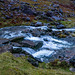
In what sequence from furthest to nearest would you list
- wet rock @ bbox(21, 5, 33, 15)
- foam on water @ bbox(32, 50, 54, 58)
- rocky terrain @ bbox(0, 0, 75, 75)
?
1. wet rock @ bbox(21, 5, 33, 15)
2. foam on water @ bbox(32, 50, 54, 58)
3. rocky terrain @ bbox(0, 0, 75, 75)

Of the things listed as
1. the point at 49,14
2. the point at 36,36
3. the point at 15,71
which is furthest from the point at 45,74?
the point at 49,14

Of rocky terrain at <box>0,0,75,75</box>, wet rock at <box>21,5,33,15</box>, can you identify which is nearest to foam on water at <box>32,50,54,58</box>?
rocky terrain at <box>0,0,75,75</box>

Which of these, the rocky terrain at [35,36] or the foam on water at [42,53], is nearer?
the rocky terrain at [35,36]

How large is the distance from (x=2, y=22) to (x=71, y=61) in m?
22.4

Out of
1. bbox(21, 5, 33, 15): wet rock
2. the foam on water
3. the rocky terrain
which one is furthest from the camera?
bbox(21, 5, 33, 15): wet rock

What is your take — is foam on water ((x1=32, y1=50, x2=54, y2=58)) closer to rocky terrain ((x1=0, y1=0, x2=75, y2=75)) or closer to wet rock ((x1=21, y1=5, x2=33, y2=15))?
rocky terrain ((x1=0, y1=0, x2=75, y2=75))

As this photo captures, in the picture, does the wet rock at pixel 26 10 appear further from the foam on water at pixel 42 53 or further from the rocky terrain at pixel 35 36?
the foam on water at pixel 42 53

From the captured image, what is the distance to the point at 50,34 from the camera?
77.2ft

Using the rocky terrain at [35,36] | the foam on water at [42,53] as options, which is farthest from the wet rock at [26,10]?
the foam on water at [42,53]

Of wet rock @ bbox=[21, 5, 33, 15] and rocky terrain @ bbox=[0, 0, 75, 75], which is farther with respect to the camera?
wet rock @ bbox=[21, 5, 33, 15]

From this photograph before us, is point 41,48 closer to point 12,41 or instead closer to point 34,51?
point 34,51

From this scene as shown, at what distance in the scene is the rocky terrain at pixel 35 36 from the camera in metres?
12.2

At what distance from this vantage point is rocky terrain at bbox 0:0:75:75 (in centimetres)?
1220

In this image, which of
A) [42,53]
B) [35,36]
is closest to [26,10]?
[35,36]
